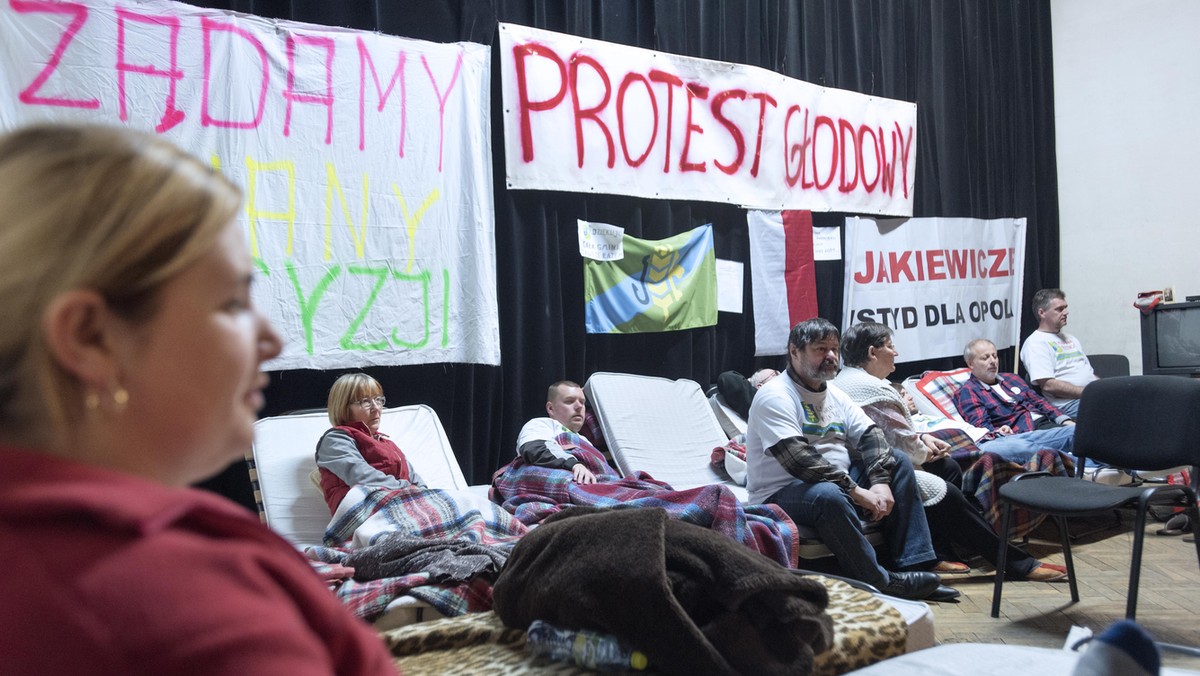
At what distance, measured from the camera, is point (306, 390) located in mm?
3432

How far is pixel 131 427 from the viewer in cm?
45

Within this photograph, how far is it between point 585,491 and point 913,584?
1.18m

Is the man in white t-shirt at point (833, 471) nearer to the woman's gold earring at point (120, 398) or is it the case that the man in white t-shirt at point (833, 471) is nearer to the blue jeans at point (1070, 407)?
the blue jeans at point (1070, 407)

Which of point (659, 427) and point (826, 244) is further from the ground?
point (826, 244)

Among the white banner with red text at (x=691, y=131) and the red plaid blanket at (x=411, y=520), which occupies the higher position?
the white banner with red text at (x=691, y=131)

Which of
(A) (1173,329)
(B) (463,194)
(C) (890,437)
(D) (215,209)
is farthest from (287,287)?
(A) (1173,329)

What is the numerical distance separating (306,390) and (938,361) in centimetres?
412

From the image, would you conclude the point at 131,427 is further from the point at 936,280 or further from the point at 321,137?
the point at 936,280

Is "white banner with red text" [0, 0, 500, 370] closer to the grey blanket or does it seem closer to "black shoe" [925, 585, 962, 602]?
the grey blanket

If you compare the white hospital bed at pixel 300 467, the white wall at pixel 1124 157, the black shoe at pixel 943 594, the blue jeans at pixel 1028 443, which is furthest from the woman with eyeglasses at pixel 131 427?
the white wall at pixel 1124 157

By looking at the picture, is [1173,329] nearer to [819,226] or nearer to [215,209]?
[819,226]

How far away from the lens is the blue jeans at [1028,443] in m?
4.02

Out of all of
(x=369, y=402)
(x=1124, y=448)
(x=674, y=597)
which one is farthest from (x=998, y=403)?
(x=674, y=597)

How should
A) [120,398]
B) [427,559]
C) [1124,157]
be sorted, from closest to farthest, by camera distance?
[120,398], [427,559], [1124,157]
